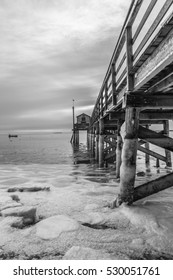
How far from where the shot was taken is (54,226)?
3.39m

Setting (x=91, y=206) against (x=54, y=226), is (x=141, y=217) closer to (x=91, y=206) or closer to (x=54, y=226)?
(x=91, y=206)

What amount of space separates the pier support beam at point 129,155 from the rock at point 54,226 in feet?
3.90

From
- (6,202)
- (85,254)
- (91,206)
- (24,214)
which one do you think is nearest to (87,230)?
(85,254)

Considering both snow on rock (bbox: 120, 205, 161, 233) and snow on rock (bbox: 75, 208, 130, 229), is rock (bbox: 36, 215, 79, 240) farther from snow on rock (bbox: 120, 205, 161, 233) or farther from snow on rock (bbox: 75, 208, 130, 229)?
snow on rock (bbox: 120, 205, 161, 233)

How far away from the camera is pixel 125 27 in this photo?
13.5ft

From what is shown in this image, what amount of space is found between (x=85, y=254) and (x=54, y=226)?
97 centimetres

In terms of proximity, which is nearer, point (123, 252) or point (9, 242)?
point (123, 252)

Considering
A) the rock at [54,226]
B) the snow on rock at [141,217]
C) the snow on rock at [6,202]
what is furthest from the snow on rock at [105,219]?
the snow on rock at [6,202]

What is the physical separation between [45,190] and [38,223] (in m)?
2.39

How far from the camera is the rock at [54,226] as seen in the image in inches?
123

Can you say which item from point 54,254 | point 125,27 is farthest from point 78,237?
point 125,27

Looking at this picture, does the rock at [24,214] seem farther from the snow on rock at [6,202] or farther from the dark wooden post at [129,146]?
the dark wooden post at [129,146]

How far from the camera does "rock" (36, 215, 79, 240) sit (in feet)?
10.2
